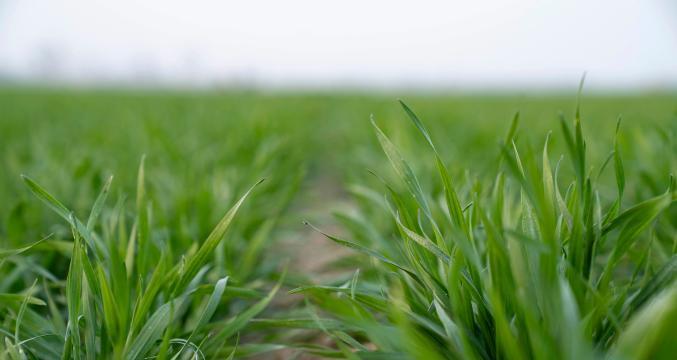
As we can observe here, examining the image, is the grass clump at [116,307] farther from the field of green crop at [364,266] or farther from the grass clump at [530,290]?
the grass clump at [530,290]

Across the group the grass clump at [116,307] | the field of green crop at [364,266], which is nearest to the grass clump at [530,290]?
the field of green crop at [364,266]

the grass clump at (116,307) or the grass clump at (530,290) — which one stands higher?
the grass clump at (530,290)

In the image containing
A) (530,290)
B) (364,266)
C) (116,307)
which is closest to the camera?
(530,290)

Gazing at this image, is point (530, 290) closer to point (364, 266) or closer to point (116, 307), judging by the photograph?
point (116, 307)

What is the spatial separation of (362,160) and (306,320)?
1865 mm

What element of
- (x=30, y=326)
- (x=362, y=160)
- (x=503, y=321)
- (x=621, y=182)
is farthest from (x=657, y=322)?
(x=362, y=160)

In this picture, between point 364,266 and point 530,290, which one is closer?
point 530,290

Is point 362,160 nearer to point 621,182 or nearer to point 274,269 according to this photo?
point 274,269

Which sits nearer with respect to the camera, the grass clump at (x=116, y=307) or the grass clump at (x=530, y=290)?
the grass clump at (x=530, y=290)

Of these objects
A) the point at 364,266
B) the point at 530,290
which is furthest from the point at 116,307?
the point at 364,266

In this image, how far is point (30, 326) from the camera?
99 cm

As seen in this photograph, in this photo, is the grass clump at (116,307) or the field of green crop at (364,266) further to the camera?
the grass clump at (116,307)

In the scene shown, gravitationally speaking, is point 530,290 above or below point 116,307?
above

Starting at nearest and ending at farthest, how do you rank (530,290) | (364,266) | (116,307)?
(530,290), (116,307), (364,266)
